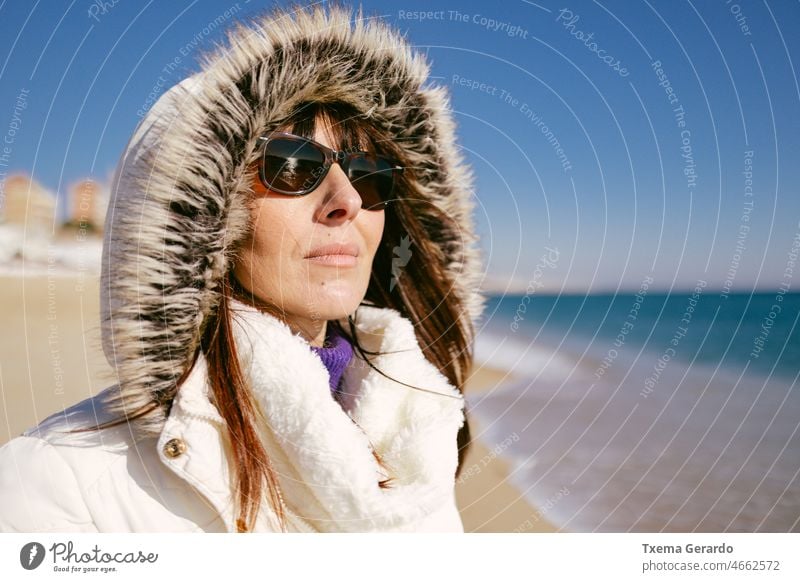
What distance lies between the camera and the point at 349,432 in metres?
0.97

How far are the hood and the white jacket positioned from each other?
0.06 metres

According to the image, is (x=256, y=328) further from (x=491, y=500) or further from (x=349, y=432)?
(x=491, y=500)

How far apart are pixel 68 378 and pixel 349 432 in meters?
3.69

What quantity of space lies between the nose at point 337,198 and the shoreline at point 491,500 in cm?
88

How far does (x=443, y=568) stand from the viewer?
52.4 inches

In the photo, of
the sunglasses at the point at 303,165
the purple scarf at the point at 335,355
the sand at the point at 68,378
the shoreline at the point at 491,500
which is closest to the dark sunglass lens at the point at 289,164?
the sunglasses at the point at 303,165

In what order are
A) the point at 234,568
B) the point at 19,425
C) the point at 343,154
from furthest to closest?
the point at 19,425
the point at 234,568
the point at 343,154

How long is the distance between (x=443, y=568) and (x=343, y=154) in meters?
0.83

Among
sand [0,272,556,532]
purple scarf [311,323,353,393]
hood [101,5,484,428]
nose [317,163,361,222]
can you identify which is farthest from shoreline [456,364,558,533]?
hood [101,5,484,428]

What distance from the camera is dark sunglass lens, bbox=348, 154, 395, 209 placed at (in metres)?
1.05

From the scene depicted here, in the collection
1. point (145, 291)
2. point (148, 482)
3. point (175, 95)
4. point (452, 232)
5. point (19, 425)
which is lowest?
point (19, 425)

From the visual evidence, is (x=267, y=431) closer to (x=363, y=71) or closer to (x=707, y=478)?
(x=363, y=71)

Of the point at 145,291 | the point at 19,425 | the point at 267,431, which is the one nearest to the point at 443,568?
the point at 267,431

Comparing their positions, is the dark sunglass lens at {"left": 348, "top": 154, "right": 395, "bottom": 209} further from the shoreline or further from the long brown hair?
the shoreline
